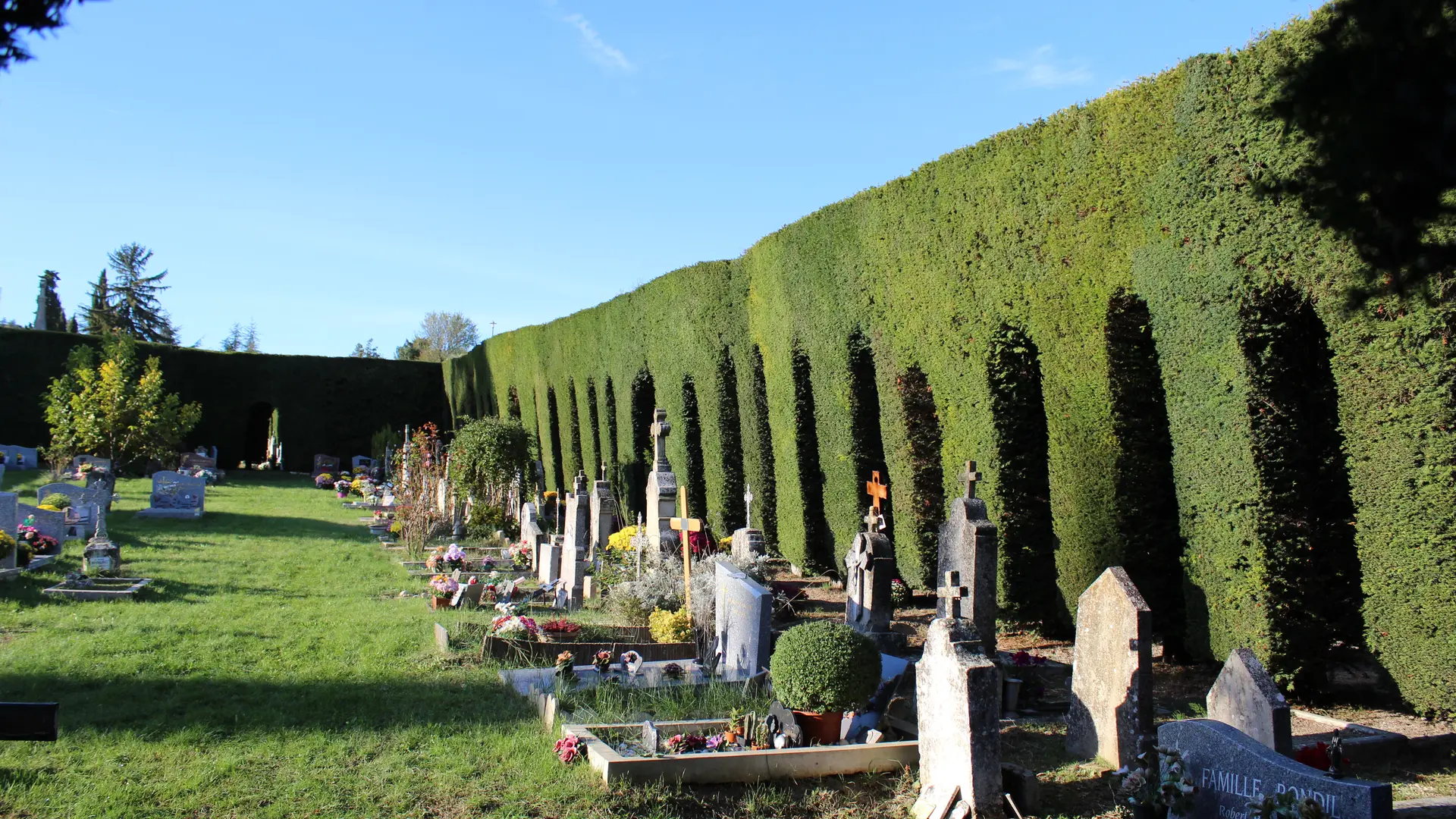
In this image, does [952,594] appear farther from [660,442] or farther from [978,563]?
[660,442]

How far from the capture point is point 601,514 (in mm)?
13844

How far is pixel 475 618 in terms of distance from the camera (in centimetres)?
1020

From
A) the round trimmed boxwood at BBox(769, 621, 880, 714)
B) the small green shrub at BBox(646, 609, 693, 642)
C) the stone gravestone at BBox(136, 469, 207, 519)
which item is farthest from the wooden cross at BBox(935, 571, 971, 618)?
the stone gravestone at BBox(136, 469, 207, 519)

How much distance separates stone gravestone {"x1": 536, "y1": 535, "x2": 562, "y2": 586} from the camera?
41.1 ft

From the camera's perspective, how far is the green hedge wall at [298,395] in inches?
1293

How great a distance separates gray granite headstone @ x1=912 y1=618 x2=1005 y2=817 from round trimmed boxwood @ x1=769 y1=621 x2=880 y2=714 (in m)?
0.77

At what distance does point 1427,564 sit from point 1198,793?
2.77 metres

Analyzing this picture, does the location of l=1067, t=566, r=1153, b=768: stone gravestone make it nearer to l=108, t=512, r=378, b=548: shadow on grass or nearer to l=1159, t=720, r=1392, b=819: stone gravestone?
l=1159, t=720, r=1392, b=819: stone gravestone

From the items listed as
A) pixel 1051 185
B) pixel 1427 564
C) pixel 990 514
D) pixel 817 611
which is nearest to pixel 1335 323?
pixel 1427 564

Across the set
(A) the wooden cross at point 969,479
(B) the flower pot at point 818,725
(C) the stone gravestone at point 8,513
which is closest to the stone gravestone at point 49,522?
(C) the stone gravestone at point 8,513

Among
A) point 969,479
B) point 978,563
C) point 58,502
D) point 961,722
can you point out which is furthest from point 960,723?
point 58,502

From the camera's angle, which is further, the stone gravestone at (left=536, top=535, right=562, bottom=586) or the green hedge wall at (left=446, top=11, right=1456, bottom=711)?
the stone gravestone at (left=536, top=535, right=562, bottom=586)

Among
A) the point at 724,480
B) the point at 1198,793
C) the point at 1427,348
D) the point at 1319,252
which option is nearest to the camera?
the point at 1198,793

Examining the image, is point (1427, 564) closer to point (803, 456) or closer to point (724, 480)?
point (803, 456)
